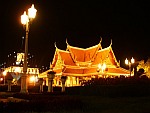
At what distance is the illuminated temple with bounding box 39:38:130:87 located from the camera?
49.7 m

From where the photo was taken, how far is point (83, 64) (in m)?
53.4

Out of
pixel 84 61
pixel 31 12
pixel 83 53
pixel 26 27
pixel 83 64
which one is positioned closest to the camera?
pixel 31 12

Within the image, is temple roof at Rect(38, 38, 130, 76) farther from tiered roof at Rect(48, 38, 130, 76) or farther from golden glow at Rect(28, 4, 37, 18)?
golden glow at Rect(28, 4, 37, 18)

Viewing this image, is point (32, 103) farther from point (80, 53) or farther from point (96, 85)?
point (80, 53)

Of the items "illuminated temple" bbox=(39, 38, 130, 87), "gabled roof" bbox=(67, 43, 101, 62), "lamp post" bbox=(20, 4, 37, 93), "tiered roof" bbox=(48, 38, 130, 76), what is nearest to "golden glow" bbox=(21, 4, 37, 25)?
"lamp post" bbox=(20, 4, 37, 93)

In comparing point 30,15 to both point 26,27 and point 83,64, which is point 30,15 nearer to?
point 26,27

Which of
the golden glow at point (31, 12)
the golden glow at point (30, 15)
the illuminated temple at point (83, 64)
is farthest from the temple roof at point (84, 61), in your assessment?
the golden glow at point (31, 12)

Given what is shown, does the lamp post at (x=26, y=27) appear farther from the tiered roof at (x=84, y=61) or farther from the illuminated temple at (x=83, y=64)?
the tiered roof at (x=84, y=61)

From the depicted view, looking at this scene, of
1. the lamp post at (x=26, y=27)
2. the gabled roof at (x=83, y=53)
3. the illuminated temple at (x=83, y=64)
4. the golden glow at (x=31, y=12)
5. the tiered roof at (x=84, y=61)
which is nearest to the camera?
the lamp post at (x=26, y=27)

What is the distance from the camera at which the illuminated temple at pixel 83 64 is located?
49.7 m

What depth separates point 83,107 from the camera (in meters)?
12.2

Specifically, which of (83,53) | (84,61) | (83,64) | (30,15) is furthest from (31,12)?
(83,53)

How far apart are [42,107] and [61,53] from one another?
42.8m

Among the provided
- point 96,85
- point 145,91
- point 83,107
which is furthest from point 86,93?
point 83,107
